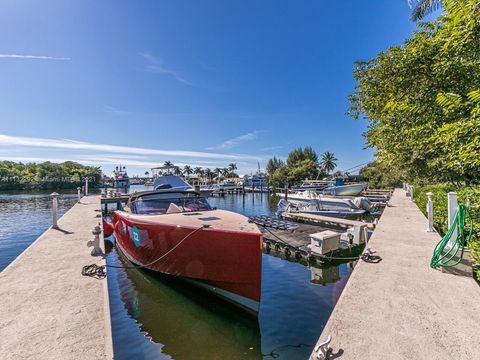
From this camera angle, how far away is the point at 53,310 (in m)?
3.79

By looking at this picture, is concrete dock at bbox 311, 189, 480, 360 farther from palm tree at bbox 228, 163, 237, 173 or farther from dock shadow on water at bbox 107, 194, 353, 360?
palm tree at bbox 228, 163, 237, 173

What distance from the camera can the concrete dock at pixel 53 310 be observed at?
9.69ft

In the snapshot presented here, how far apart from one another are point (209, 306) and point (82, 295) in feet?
9.75

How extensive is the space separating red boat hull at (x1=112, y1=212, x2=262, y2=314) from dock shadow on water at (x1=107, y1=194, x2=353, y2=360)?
1.66 feet

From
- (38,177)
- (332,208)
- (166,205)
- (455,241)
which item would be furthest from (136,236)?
(38,177)

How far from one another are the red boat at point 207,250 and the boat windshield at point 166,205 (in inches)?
9.9

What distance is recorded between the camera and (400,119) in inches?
380

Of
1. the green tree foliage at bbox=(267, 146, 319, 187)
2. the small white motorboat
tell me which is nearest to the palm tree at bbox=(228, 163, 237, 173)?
the green tree foliage at bbox=(267, 146, 319, 187)

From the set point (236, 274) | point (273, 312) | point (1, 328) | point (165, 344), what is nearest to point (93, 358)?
point (1, 328)

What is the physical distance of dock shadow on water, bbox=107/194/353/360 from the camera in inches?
189

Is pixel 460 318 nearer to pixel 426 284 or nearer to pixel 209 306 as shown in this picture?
pixel 426 284

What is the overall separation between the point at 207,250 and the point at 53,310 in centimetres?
287

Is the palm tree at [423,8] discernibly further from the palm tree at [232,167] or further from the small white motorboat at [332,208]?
the palm tree at [232,167]

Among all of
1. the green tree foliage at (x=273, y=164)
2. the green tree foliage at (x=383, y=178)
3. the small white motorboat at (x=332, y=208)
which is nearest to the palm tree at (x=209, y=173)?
the green tree foliage at (x=273, y=164)
